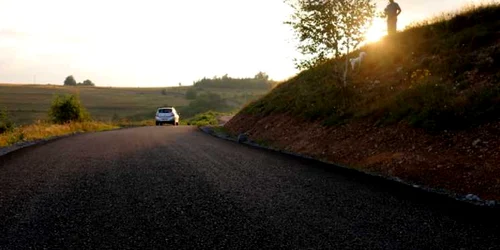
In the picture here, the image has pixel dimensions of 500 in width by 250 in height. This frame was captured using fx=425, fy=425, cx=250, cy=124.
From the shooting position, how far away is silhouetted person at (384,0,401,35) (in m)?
20.3

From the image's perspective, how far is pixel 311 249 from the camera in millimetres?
4387

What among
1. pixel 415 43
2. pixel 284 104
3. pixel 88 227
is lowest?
pixel 88 227

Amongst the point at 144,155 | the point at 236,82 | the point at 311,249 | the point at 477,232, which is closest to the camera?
the point at 311,249

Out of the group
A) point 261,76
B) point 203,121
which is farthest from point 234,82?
point 203,121

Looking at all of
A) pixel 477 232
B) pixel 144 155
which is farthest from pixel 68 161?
pixel 477 232

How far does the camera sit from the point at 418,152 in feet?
31.2

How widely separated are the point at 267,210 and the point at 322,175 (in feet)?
10.6

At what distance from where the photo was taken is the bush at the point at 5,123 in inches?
1067

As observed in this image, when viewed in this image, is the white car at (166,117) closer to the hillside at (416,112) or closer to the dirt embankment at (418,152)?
the hillside at (416,112)

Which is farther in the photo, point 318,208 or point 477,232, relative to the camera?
point 318,208

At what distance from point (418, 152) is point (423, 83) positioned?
4454mm

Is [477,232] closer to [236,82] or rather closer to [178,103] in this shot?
[178,103]

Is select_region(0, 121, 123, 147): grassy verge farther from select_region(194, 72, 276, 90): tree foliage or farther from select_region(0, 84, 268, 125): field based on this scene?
select_region(194, 72, 276, 90): tree foliage

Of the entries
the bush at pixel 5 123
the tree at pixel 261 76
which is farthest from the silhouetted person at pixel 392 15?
the tree at pixel 261 76
